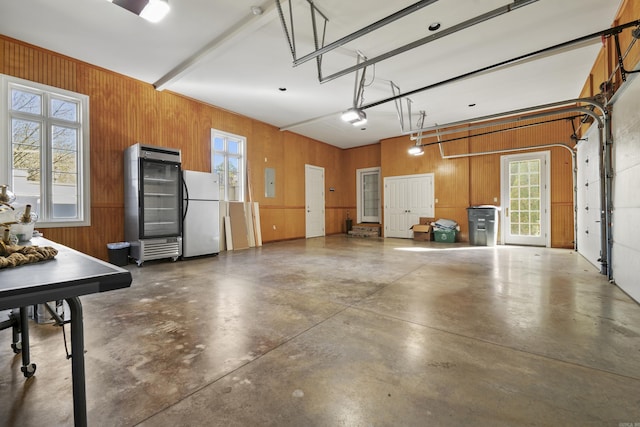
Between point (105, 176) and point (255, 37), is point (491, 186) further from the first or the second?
point (105, 176)

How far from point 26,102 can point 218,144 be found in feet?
11.2

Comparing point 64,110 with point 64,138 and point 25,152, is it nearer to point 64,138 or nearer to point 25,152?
point 64,138

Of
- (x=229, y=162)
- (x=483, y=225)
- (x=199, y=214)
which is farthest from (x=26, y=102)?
(x=483, y=225)

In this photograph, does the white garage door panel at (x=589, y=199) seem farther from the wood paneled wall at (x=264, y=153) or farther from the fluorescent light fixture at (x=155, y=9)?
the fluorescent light fixture at (x=155, y=9)

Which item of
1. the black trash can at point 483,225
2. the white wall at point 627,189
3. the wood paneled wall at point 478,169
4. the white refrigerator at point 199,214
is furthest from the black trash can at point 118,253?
the black trash can at point 483,225

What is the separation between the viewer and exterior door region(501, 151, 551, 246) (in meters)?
7.12

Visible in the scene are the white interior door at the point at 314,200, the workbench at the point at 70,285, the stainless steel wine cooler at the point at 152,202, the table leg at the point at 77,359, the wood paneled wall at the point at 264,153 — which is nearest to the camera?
the workbench at the point at 70,285

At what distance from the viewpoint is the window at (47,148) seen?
13.6 feet

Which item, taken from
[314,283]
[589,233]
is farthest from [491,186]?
[314,283]

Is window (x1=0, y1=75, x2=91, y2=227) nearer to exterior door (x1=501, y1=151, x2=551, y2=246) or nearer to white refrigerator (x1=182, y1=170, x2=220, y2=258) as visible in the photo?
white refrigerator (x1=182, y1=170, x2=220, y2=258)

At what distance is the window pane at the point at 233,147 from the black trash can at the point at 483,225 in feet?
22.4

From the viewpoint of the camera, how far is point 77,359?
3.43 ft

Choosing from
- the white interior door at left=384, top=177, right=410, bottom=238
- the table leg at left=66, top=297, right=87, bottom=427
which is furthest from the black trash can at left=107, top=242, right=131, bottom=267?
the white interior door at left=384, top=177, right=410, bottom=238

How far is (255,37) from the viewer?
4012 millimetres
